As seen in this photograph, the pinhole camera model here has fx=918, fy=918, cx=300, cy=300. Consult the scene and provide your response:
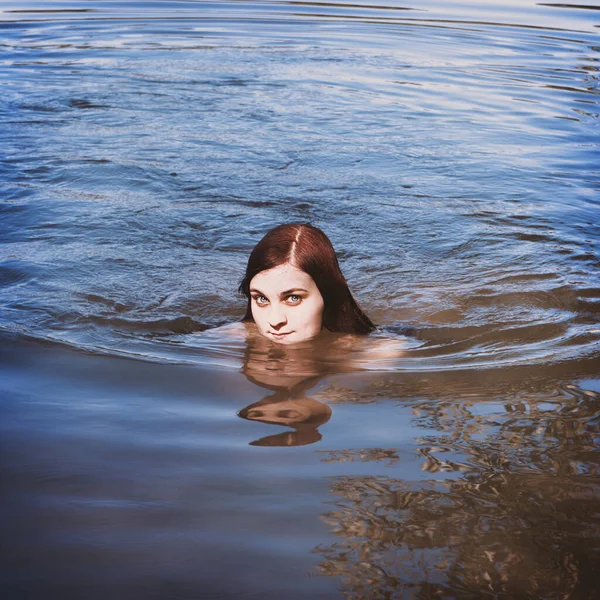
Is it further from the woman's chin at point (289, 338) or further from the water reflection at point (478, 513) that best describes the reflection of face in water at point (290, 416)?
the woman's chin at point (289, 338)

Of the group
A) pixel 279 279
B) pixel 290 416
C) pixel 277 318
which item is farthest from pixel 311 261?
pixel 290 416

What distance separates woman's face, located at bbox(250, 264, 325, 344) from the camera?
518 cm

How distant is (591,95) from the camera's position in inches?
536

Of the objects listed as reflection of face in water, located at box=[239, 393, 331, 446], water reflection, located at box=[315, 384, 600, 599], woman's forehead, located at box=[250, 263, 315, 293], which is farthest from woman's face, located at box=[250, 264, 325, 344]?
water reflection, located at box=[315, 384, 600, 599]

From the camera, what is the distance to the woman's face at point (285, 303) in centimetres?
518

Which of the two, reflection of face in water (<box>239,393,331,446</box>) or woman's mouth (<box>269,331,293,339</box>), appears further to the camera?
woman's mouth (<box>269,331,293,339</box>)

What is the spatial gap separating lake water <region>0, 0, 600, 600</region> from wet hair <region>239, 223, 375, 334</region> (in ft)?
1.03

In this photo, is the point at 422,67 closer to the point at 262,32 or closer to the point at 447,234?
the point at 262,32

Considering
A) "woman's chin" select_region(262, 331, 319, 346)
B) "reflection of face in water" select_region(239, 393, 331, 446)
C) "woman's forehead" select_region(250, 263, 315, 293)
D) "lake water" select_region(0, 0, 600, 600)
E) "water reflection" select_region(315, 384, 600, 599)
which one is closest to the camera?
"water reflection" select_region(315, 384, 600, 599)

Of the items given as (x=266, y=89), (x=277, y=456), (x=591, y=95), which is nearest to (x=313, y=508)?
(x=277, y=456)

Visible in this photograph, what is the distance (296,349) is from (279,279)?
1.48 ft

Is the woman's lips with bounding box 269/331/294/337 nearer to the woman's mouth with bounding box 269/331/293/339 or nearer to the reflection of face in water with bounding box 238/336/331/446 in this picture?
the woman's mouth with bounding box 269/331/293/339

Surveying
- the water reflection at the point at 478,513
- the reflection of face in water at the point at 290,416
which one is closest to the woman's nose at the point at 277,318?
the reflection of face in water at the point at 290,416

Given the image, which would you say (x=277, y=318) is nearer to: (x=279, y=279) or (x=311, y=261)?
(x=279, y=279)
